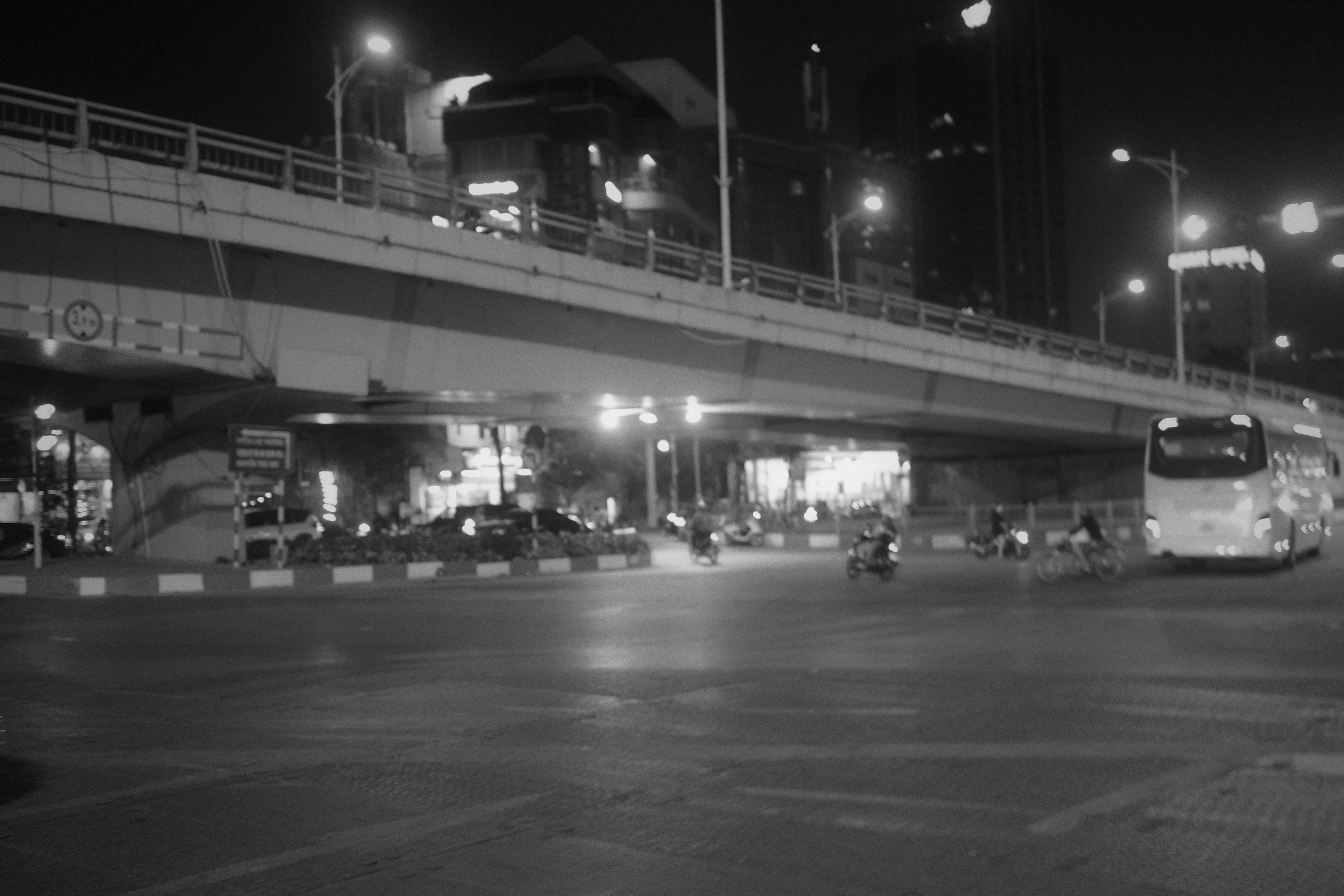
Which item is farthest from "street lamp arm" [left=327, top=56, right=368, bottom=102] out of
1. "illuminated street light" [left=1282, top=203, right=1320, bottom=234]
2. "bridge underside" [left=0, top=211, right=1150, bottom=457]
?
"illuminated street light" [left=1282, top=203, right=1320, bottom=234]

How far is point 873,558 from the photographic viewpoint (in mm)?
26812

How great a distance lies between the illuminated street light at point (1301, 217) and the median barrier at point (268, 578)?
1707cm

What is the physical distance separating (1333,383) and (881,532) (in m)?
105

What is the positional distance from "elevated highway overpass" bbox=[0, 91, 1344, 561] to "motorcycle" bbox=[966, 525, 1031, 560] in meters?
5.91

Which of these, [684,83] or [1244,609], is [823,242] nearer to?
[684,83]

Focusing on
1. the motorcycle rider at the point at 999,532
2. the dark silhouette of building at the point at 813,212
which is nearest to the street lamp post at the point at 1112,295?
the motorcycle rider at the point at 999,532

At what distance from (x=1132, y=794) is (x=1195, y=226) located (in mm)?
27710

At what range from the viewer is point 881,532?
27.0 m

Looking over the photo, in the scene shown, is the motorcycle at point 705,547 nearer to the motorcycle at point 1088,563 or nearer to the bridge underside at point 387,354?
the bridge underside at point 387,354

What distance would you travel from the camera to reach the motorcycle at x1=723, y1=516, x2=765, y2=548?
45.5 m

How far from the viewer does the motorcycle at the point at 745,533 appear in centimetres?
4550

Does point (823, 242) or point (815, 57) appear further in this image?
point (823, 242)

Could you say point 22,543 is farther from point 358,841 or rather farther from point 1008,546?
point 358,841

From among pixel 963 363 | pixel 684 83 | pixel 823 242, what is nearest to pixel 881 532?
pixel 963 363
